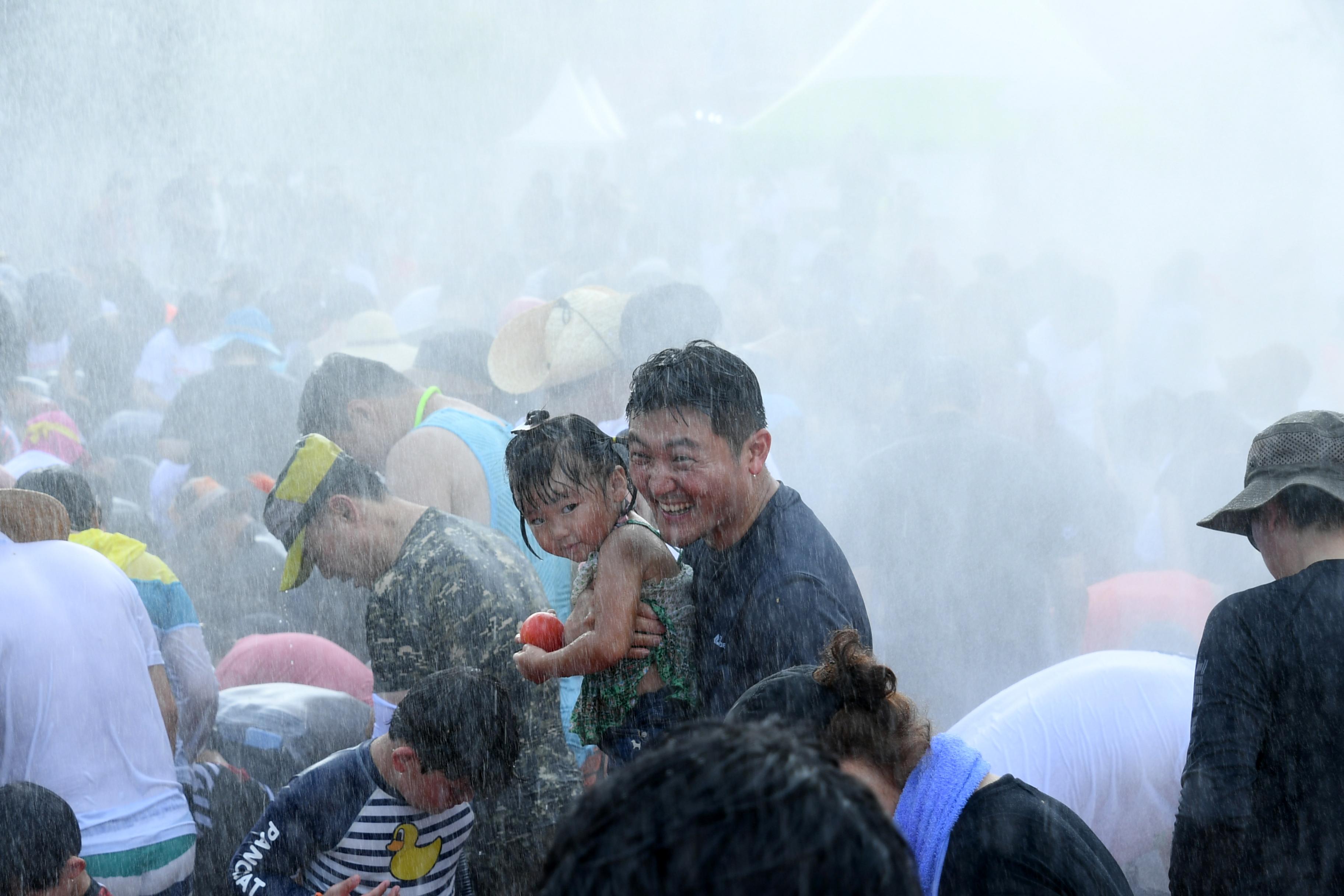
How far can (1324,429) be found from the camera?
2.05 meters

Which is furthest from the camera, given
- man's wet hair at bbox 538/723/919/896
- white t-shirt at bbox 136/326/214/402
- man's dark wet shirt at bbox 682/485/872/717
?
white t-shirt at bbox 136/326/214/402

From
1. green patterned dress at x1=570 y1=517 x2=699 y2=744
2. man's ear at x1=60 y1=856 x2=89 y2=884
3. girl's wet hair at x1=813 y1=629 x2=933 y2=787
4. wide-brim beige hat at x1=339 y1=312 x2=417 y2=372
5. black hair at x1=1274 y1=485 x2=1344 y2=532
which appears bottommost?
man's ear at x1=60 y1=856 x2=89 y2=884

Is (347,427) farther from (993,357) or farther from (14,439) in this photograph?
(993,357)

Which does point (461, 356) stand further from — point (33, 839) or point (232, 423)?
point (33, 839)

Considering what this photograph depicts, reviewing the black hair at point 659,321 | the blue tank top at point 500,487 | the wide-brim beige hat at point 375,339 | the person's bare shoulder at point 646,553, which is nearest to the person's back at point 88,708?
the blue tank top at point 500,487

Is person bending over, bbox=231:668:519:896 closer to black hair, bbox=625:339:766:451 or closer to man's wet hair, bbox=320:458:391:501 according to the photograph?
man's wet hair, bbox=320:458:391:501

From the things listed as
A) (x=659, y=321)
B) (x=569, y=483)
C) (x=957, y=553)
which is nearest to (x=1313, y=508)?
(x=569, y=483)

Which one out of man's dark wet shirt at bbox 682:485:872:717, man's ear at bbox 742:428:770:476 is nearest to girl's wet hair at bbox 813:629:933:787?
man's dark wet shirt at bbox 682:485:872:717

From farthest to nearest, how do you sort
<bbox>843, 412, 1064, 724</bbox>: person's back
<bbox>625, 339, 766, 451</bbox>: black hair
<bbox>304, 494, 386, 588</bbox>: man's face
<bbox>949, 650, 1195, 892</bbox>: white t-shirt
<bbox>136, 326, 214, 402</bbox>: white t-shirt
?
<bbox>136, 326, 214, 402</bbox>: white t-shirt, <bbox>843, 412, 1064, 724</bbox>: person's back, <bbox>304, 494, 386, 588</bbox>: man's face, <bbox>949, 650, 1195, 892</bbox>: white t-shirt, <bbox>625, 339, 766, 451</bbox>: black hair

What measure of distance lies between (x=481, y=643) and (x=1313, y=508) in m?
1.75

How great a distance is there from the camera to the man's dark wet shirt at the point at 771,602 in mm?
1775

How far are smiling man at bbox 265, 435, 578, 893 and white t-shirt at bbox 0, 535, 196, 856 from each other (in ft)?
1.53

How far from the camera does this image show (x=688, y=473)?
190 centimetres

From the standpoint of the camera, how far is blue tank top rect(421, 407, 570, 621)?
3.10 m
